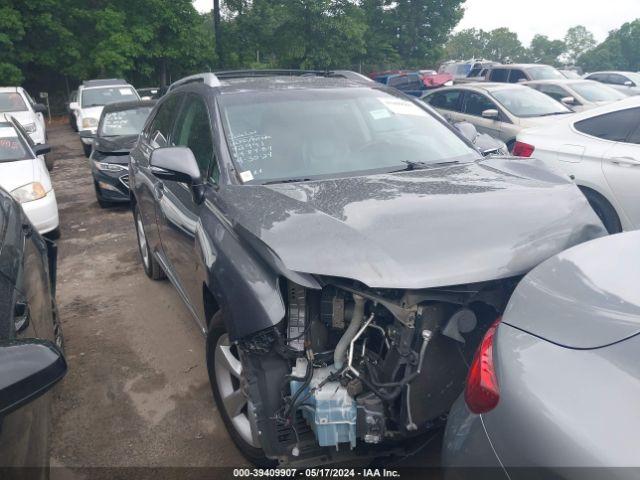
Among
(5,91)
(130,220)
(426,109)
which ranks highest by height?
(426,109)

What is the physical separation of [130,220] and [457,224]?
602 centimetres

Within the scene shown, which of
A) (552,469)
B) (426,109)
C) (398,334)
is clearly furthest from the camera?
(426,109)

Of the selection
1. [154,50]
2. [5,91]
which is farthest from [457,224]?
[154,50]

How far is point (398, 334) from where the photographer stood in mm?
2164

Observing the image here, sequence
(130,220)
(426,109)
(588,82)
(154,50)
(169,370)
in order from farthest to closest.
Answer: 1. (154,50)
2. (588,82)
3. (130,220)
4. (426,109)
5. (169,370)

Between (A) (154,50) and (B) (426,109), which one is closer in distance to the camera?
(B) (426,109)

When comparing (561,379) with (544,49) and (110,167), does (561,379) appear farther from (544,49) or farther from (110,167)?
(544,49)

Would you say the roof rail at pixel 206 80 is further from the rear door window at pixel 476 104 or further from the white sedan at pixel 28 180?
the rear door window at pixel 476 104

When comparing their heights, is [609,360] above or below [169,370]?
above

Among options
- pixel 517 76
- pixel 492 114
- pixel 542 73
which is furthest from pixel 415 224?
pixel 542 73

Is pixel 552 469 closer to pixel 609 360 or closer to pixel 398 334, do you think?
pixel 609 360

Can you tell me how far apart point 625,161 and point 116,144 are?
21.4 feet

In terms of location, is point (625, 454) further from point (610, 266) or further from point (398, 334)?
point (398, 334)

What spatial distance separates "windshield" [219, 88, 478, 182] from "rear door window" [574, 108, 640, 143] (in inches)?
93.5
